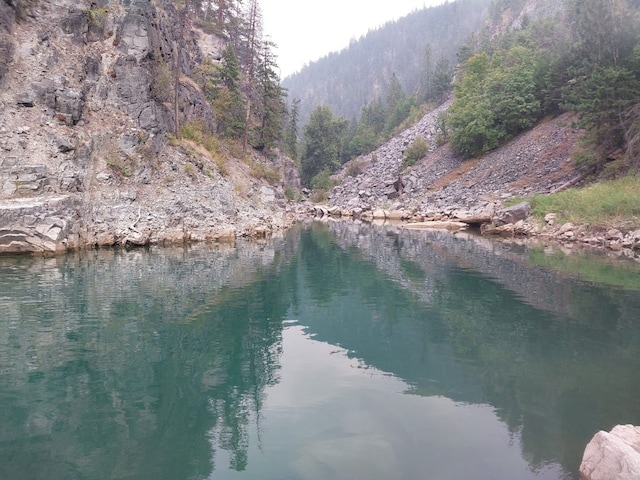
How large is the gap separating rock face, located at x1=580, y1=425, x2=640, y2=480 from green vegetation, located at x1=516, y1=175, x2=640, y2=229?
28.1 metres

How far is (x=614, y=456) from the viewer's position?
5.38 m

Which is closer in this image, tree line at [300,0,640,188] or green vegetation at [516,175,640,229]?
green vegetation at [516,175,640,229]

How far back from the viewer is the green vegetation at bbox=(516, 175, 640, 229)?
2948 centimetres

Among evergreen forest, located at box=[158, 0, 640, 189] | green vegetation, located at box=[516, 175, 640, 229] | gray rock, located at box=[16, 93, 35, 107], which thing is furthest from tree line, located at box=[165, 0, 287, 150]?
green vegetation, located at box=[516, 175, 640, 229]

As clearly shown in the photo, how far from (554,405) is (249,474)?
5.53m

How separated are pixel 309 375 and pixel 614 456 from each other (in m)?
5.86

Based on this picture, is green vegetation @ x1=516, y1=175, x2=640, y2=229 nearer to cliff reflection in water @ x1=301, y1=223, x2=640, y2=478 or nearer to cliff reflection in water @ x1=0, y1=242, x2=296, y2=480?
cliff reflection in water @ x1=301, y1=223, x2=640, y2=478

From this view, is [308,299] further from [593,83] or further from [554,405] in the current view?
[593,83]

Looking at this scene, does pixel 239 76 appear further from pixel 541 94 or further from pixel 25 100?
pixel 541 94

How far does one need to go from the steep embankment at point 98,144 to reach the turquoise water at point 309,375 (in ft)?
25.0

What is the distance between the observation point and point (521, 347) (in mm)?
11148

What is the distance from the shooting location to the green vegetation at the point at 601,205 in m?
29.5

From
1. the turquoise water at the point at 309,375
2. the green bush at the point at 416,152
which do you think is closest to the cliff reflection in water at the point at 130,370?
the turquoise water at the point at 309,375

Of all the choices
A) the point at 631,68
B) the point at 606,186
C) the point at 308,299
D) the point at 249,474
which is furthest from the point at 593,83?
the point at 249,474
